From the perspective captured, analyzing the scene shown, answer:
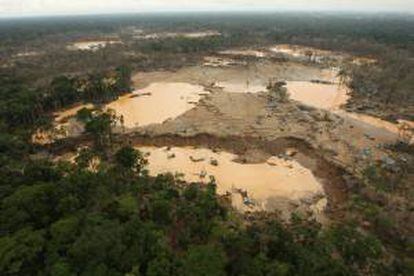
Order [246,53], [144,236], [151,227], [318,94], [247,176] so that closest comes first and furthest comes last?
[144,236], [151,227], [247,176], [318,94], [246,53]

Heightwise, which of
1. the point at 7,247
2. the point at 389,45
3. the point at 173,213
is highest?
the point at 7,247

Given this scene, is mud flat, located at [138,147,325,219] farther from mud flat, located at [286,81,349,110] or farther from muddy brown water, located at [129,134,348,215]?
mud flat, located at [286,81,349,110]

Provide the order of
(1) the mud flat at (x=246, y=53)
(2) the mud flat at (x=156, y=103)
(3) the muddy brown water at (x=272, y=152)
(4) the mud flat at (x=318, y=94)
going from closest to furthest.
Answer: (3) the muddy brown water at (x=272, y=152)
(2) the mud flat at (x=156, y=103)
(4) the mud flat at (x=318, y=94)
(1) the mud flat at (x=246, y=53)

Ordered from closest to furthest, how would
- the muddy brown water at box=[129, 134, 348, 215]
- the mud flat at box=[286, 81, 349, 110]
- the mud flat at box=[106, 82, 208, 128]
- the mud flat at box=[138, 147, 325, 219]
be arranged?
the mud flat at box=[138, 147, 325, 219] → the muddy brown water at box=[129, 134, 348, 215] → the mud flat at box=[106, 82, 208, 128] → the mud flat at box=[286, 81, 349, 110]

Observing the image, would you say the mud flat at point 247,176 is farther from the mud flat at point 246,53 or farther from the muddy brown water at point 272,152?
the mud flat at point 246,53

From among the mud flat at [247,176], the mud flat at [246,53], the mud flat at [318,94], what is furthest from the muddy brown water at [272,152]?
the mud flat at [246,53]

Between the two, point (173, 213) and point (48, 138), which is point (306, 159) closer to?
point (173, 213)

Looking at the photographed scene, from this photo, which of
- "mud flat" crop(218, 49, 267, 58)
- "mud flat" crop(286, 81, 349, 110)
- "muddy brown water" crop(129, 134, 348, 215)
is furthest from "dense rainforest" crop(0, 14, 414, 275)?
"mud flat" crop(218, 49, 267, 58)

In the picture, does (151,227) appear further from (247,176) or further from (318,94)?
(318,94)

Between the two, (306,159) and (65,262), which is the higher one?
(65,262)

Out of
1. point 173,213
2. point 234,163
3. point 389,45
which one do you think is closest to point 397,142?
point 234,163

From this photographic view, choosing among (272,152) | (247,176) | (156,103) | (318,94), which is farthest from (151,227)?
(318,94)
